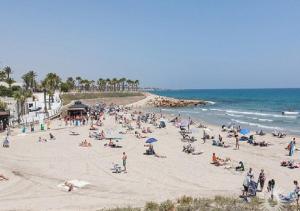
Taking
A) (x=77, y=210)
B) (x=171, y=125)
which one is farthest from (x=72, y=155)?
(x=171, y=125)

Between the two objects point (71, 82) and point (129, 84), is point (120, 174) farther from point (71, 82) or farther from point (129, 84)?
point (129, 84)

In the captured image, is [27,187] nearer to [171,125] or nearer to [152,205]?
[152,205]

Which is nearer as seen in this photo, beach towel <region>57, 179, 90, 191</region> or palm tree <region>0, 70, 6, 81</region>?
beach towel <region>57, 179, 90, 191</region>

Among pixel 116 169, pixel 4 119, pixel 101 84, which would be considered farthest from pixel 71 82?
pixel 116 169

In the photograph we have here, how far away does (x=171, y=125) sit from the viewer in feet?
170

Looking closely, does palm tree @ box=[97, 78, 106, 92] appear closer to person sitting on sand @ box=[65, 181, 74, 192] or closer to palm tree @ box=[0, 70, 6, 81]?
palm tree @ box=[0, 70, 6, 81]

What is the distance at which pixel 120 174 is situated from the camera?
74.0 ft

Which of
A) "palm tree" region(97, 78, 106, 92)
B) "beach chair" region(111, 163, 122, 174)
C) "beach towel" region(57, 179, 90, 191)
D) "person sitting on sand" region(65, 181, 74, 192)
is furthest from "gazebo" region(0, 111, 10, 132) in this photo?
"palm tree" region(97, 78, 106, 92)

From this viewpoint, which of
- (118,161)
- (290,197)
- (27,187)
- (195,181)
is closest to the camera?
(290,197)

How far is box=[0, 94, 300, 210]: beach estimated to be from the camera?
57.9 feet

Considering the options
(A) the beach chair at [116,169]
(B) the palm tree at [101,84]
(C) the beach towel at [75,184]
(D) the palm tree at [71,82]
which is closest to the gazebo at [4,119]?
(A) the beach chair at [116,169]

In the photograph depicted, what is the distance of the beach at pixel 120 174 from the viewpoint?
695 inches

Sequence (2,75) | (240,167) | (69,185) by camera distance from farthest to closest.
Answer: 1. (2,75)
2. (240,167)
3. (69,185)

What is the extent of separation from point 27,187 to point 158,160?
1036 cm
